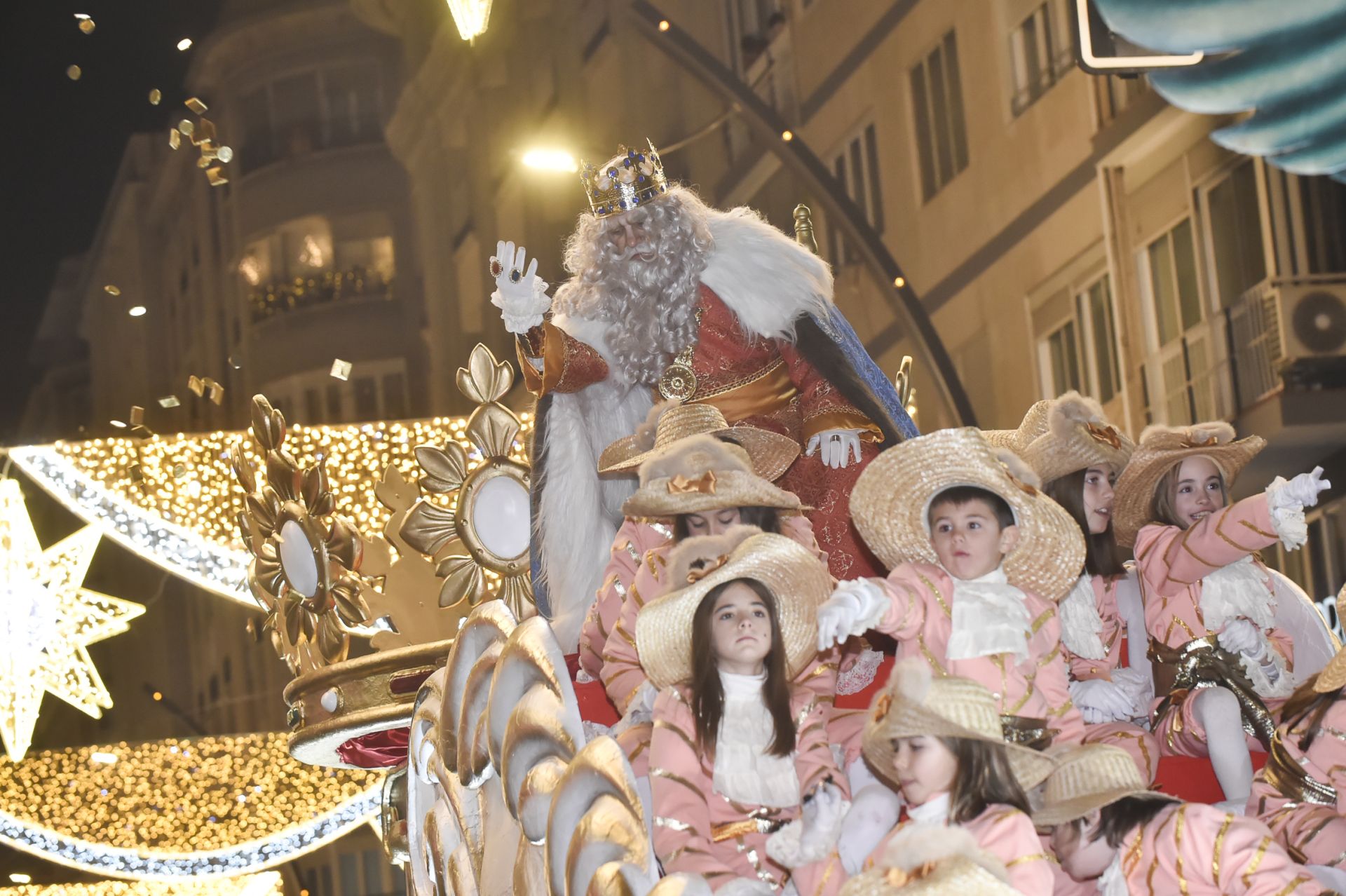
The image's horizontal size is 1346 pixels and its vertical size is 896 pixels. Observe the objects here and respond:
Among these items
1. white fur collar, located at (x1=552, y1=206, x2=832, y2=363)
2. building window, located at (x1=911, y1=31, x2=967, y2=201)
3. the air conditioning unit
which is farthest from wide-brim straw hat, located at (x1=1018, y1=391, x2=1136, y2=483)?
building window, located at (x1=911, y1=31, x2=967, y2=201)

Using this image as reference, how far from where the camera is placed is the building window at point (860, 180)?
9.48 m

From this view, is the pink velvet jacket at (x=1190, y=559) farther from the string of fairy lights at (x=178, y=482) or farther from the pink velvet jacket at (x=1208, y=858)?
the string of fairy lights at (x=178, y=482)

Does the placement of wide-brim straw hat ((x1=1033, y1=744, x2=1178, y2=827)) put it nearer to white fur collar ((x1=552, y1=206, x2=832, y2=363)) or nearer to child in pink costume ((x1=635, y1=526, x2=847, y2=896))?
child in pink costume ((x1=635, y1=526, x2=847, y2=896))

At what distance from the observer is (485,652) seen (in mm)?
3982

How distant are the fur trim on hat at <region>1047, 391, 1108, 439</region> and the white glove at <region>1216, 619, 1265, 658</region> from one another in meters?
0.56

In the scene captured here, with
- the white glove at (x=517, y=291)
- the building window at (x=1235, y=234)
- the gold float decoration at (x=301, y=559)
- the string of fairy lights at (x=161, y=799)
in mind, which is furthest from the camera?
the string of fairy lights at (x=161, y=799)

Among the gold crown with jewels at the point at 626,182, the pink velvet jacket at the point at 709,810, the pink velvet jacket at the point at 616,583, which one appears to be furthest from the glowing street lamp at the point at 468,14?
the pink velvet jacket at the point at 709,810

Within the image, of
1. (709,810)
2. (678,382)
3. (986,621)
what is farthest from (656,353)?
(709,810)

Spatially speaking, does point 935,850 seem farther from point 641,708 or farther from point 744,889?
point 641,708

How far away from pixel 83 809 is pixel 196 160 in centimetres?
324

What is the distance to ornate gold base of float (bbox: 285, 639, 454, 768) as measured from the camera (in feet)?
17.8

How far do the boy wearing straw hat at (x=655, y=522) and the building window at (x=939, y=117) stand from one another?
473 centimetres

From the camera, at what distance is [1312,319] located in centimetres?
743

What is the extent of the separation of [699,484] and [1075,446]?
3.42ft
